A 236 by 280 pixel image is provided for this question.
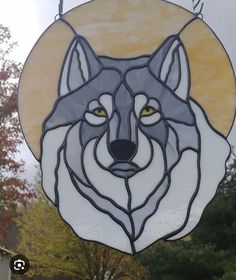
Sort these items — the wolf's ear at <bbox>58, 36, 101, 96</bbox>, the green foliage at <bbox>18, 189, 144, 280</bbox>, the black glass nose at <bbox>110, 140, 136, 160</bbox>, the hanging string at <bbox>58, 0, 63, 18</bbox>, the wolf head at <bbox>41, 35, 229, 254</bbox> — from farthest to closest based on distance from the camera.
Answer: the green foliage at <bbox>18, 189, 144, 280</bbox>, the hanging string at <bbox>58, 0, 63, 18</bbox>, the wolf's ear at <bbox>58, 36, 101, 96</bbox>, the black glass nose at <bbox>110, 140, 136, 160</bbox>, the wolf head at <bbox>41, 35, 229, 254</bbox>

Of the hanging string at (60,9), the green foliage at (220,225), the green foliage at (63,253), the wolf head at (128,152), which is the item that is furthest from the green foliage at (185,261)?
the hanging string at (60,9)

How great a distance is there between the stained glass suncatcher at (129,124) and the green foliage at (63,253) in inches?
606

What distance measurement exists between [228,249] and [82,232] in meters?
8.50

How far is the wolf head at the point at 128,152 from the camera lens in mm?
4434

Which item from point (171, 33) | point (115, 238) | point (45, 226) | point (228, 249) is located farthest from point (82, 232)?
point (45, 226)

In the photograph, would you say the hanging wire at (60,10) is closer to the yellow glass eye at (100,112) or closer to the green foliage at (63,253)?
the yellow glass eye at (100,112)

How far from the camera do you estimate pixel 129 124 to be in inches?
180

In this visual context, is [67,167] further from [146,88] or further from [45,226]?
[45,226]

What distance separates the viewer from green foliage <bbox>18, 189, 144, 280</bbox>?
20.1 metres

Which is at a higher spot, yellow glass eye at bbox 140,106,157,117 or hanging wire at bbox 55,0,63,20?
hanging wire at bbox 55,0,63,20

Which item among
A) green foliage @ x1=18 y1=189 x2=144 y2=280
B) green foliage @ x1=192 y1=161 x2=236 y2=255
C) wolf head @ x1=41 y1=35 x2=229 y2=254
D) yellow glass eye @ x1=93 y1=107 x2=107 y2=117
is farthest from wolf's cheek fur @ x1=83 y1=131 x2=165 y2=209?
green foliage @ x1=18 y1=189 x2=144 y2=280

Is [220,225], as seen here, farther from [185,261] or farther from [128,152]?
[128,152]

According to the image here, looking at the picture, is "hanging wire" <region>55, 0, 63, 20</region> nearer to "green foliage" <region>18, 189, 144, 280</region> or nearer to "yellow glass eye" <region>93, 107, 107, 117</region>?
"yellow glass eye" <region>93, 107, 107, 117</region>

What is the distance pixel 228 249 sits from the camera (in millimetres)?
12297
